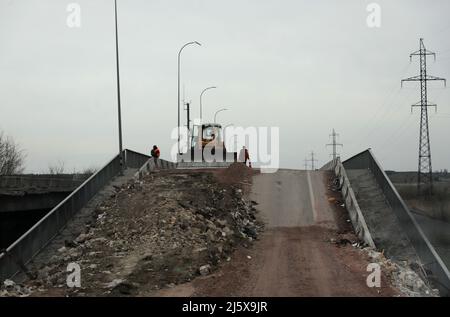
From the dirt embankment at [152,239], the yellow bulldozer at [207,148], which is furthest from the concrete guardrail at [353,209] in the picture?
the yellow bulldozer at [207,148]

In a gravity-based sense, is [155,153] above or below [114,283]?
above

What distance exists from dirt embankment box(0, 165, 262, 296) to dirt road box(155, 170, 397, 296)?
1.97 ft

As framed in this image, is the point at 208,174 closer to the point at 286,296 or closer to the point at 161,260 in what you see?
the point at 161,260

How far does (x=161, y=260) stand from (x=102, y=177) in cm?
1038

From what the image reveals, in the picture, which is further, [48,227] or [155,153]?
[155,153]

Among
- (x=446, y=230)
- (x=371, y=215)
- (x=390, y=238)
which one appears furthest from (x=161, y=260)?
(x=446, y=230)

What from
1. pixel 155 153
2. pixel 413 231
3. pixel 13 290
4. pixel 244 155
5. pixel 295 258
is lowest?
pixel 13 290

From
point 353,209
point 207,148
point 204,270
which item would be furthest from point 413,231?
point 207,148

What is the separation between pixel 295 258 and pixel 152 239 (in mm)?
4103

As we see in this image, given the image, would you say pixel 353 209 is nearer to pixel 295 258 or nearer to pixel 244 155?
pixel 295 258

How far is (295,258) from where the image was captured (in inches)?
612

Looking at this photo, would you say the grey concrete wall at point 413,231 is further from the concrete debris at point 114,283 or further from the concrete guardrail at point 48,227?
the concrete guardrail at point 48,227
